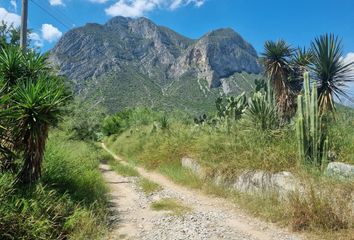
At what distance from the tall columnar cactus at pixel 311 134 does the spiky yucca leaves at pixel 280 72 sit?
A: 16.3ft

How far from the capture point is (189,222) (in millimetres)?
7066

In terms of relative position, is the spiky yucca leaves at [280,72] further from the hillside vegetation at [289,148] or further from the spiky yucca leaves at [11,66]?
the spiky yucca leaves at [11,66]

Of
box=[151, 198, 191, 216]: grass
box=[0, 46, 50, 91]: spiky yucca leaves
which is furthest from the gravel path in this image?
box=[0, 46, 50, 91]: spiky yucca leaves

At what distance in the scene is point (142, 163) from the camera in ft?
55.6

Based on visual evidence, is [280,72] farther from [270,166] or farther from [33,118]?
[33,118]

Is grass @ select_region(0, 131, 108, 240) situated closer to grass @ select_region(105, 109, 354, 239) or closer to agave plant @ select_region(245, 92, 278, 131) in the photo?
grass @ select_region(105, 109, 354, 239)

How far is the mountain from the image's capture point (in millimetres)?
80825

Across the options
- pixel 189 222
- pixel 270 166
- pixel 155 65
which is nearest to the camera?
pixel 189 222

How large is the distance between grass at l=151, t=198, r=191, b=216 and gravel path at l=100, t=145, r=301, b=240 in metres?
0.15

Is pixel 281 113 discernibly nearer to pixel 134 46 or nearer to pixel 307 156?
pixel 307 156

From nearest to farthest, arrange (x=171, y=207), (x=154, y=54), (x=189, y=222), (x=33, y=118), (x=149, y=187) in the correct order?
1. (x=33, y=118)
2. (x=189, y=222)
3. (x=171, y=207)
4. (x=149, y=187)
5. (x=154, y=54)

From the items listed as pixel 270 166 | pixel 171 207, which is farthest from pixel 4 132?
pixel 270 166

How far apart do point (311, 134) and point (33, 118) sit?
6369 millimetres

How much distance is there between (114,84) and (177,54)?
58.9 m
